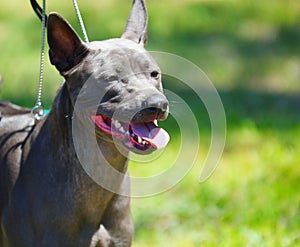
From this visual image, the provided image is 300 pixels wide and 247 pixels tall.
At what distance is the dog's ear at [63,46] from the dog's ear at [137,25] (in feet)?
1.08

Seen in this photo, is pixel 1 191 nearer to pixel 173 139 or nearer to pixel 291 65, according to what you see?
pixel 173 139

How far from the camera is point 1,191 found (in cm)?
438

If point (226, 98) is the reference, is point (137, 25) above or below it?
above

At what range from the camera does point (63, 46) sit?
4008 mm

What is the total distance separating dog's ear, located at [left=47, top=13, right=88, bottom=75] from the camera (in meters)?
3.96

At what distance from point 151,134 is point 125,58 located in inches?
14.6

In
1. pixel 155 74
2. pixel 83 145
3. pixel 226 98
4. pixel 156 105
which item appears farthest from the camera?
pixel 226 98

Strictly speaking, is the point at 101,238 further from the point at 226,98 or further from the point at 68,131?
the point at 226,98

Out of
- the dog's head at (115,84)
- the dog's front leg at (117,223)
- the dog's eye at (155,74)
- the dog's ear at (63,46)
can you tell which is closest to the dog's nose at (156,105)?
the dog's head at (115,84)

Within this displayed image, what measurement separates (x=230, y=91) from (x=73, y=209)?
4.89 m

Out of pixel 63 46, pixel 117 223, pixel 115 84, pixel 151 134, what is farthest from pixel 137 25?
pixel 117 223

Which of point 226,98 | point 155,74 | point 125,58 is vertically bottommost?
point 226,98

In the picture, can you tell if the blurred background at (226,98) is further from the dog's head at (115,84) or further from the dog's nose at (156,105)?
the dog's nose at (156,105)

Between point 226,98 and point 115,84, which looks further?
point 226,98
